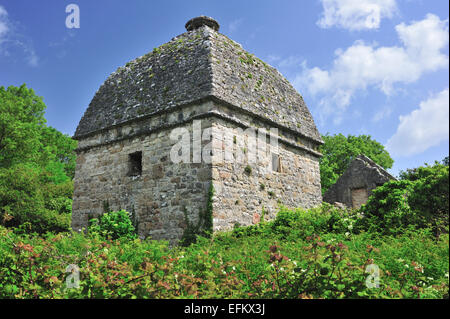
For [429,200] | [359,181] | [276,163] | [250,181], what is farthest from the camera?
[359,181]

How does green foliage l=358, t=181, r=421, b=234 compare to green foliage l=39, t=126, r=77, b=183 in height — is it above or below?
below

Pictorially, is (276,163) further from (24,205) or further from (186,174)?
(24,205)

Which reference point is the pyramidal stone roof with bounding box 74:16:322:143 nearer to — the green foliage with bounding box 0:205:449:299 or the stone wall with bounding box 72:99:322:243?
the stone wall with bounding box 72:99:322:243

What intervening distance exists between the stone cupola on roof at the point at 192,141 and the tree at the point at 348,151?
17.3 metres

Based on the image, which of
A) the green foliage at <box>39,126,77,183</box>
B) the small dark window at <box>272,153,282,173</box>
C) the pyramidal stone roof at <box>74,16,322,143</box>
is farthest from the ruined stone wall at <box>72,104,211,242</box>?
the green foliage at <box>39,126,77,183</box>

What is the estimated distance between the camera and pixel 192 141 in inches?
389

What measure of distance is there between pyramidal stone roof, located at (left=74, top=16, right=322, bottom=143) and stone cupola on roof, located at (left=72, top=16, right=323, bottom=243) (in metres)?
0.04

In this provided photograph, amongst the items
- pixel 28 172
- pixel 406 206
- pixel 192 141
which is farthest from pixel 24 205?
pixel 406 206

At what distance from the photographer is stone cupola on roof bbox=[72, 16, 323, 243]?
381 inches

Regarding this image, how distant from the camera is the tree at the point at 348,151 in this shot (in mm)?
29891

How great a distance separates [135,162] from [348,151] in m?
23.0

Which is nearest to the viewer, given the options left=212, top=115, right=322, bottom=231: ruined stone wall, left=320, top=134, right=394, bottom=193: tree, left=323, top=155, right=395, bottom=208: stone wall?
left=212, top=115, right=322, bottom=231: ruined stone wall

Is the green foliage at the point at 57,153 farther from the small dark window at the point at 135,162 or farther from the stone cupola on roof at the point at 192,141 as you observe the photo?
the small dark window at the point at 135,162

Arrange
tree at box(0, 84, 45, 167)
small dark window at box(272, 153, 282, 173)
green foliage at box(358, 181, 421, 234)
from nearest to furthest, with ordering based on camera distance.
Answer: green foliage at box(358, 181, 421, 234), small dark window at box(272, 153, 282, 173), tree at box(0, 84, 45, 167)
